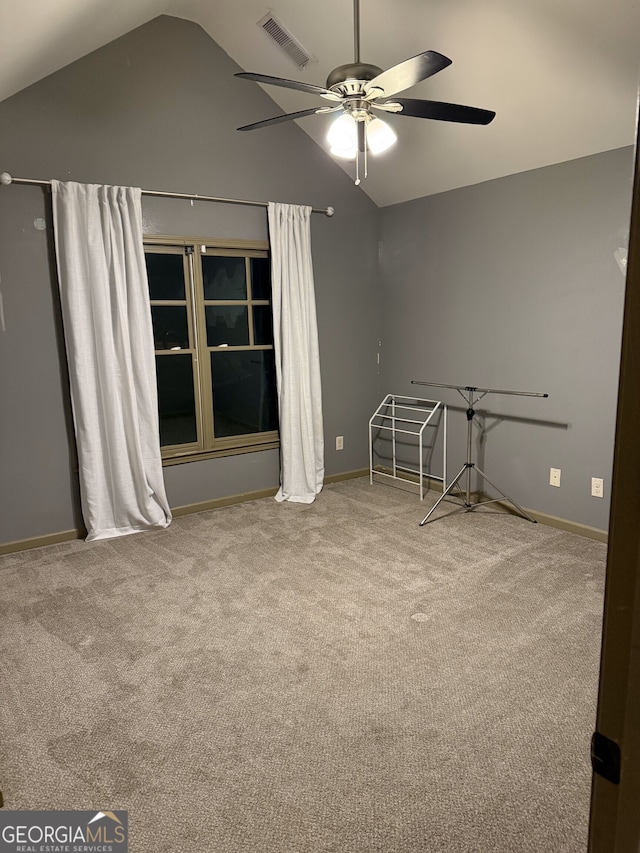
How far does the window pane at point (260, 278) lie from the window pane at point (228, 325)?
0.16 metres

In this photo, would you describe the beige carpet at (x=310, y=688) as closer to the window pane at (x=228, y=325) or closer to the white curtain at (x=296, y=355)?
the white curtain at (x=296, y=355)

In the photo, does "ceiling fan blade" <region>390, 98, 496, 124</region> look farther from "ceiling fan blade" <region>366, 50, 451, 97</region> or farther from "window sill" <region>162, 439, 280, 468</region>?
"window sill" <region>162, 439, 280, 468</region>

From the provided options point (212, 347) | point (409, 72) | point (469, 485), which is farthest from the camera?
point (212, 347)

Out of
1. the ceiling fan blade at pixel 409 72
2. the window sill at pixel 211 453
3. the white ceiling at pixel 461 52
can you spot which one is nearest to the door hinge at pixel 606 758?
the ceiling fan blade at pixel 409 72

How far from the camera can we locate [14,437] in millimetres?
3564

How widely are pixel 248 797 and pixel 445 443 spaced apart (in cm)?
314

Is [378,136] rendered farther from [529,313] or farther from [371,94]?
[529,313]

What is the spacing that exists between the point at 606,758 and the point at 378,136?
292cm

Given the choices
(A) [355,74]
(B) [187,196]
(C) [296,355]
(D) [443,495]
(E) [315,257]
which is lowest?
(D) [443,495]

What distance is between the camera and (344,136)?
112 inches

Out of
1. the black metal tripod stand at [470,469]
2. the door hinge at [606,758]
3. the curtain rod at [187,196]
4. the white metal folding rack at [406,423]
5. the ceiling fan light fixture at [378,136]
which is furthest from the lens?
the white metal folding rack at [406,423]

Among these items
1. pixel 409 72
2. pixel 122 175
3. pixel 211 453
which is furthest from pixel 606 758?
pixel 122 175

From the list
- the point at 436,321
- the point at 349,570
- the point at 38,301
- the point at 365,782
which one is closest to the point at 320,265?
the point at 436,321

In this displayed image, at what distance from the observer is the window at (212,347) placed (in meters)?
4.07
